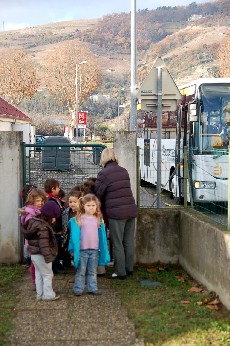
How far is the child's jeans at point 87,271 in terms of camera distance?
853cm

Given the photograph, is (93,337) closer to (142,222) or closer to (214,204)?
(214,204)

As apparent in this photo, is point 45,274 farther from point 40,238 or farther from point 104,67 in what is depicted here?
point 104,67

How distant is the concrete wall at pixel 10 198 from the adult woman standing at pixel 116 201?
5.46 ft

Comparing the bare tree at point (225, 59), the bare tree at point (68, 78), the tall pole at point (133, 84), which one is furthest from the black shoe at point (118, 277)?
the bare tree at point (68, 78)

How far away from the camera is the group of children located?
8.25m

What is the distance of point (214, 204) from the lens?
9258 mm

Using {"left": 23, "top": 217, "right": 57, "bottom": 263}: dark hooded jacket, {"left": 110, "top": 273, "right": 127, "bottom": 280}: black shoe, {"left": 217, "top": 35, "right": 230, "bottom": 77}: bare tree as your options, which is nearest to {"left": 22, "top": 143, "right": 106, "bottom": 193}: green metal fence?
{"left": 110, "top": 273, "right": 127, "bottom": 280}: black shoe

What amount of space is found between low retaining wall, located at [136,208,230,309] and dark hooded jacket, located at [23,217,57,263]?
6.45 feet

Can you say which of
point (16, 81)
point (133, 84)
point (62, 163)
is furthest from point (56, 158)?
point (16, 81)

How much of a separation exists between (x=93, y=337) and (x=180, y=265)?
3817 mm

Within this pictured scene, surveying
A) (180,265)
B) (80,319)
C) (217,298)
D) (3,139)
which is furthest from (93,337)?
(3,139)

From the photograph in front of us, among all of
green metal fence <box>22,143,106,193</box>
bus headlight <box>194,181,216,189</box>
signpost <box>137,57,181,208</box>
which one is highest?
signpost <box>137,57,181,208</box>

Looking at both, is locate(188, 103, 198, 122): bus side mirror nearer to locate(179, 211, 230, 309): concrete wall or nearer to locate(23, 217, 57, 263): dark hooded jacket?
locate(179, 211, 230, 309): concrete wall

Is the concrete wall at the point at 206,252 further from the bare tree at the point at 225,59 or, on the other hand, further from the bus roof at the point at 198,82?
the bare tree at the point at 225,59
